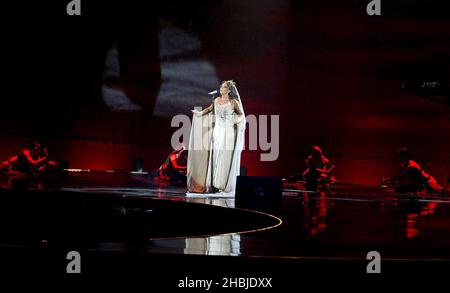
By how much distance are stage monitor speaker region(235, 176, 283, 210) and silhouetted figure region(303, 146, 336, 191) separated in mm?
5218

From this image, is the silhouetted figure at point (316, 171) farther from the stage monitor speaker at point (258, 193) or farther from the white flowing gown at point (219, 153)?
the stage monitor speaker at point (258, 193)

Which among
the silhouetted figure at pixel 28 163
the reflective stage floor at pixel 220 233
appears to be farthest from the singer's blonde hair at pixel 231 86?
the silhouetted figure at pixel 28 163

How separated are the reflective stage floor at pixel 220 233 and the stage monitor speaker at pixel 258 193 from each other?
0.03 metres

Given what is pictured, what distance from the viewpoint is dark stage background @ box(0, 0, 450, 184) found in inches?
486

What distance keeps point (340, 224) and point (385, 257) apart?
1.77 metres

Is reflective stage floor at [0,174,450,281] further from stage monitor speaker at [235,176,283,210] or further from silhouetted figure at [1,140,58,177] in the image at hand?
silhouetted figure at [1,140,58,177]

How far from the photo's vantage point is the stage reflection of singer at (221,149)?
7816 mm

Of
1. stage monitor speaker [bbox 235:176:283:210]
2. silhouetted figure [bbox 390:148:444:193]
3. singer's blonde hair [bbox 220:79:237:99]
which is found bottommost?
silhouetted figure [bbox 390:148:444:193]

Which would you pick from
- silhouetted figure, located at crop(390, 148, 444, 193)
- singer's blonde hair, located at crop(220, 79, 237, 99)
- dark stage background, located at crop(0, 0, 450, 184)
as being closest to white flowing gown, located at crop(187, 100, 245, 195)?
singer's blonde hair, located at crop(220, 79, 237, 99)

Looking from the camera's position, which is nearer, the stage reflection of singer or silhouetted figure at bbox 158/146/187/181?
the stage reflection of singer

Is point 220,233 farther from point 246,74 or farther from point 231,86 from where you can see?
point 246,74

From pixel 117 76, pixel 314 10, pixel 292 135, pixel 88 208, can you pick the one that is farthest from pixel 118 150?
pixel 88 208

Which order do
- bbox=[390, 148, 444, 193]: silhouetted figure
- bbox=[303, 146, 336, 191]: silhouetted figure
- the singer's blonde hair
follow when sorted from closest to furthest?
the singer's blonde hair → bbox=[390, 148, 444, 193]: silhouetted figure → bbox=[303, 146, 336, 191]: silhouetted figure
